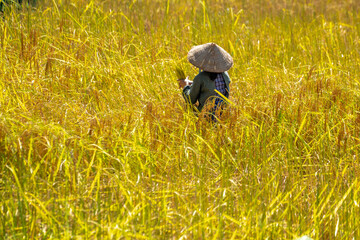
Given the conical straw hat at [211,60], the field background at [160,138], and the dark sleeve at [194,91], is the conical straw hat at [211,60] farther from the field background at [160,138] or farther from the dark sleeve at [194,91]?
the field background at [160,138]

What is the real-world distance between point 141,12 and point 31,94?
89.5 inches

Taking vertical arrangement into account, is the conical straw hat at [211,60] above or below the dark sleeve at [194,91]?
above

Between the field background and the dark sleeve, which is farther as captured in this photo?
the dark sleeve

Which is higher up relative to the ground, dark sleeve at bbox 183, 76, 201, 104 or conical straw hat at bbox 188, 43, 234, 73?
conical straw hat at bbox 188, 43, 234, 73

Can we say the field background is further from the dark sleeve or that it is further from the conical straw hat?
the conical straw hat

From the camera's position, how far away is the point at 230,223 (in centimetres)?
210

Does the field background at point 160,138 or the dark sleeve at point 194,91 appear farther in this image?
the dark sleeve at point 194,91

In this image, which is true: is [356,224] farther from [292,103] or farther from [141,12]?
[141,12]

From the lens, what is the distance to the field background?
2.04m

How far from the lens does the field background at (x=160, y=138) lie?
2043mm

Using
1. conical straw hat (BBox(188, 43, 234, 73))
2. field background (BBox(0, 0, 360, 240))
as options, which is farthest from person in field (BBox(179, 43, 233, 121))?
field background (BBox(0, 0, 360, 240))

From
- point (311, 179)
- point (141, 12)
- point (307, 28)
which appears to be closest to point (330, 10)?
point (307, 28)

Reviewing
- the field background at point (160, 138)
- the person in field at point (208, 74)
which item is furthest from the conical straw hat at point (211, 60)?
the field background at point (160, 138)

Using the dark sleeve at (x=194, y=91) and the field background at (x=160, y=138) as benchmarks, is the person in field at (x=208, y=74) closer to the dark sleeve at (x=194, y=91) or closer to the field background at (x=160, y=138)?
the dark sleeve at (x=194, y=91)
